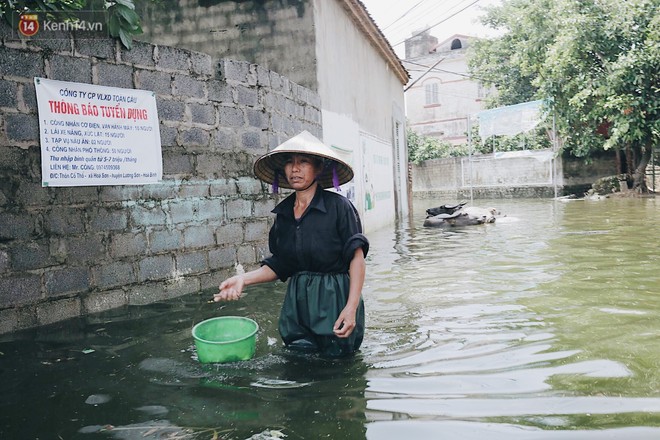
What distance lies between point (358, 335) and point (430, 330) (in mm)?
839

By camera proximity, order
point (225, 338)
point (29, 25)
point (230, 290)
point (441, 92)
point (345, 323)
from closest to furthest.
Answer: point (345, 323), point (230, 290), point (225, 338), point (29, 25), point (441, 92)

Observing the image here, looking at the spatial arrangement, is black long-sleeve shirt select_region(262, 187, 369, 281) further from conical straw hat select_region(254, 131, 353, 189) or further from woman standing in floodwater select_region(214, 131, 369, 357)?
conical straw hat select_region(254, 131, 353, 189)

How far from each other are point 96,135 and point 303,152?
9.15 feet

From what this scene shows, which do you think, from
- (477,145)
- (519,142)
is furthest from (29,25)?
(477,145)

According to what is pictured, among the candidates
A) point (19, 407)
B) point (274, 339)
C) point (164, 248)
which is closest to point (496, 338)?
point (274, 339)

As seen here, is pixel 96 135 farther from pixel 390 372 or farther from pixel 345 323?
pixel 390 372

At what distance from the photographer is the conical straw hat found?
330 cm

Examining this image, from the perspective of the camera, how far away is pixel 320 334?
3.42 meters

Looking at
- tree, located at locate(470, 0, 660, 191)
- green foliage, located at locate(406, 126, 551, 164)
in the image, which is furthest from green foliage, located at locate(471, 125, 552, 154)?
tree, located at locate(470, 0, 660, 191)

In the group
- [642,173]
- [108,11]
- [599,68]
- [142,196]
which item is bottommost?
[142,196]

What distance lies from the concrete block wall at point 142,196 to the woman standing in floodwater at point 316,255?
7.05ft

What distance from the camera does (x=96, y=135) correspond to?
5.06m

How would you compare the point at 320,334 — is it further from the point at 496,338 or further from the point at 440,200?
the point at 440,200

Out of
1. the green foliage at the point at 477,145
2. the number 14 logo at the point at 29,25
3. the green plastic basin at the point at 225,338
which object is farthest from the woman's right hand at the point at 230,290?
the green foliage at the point at 477,145
